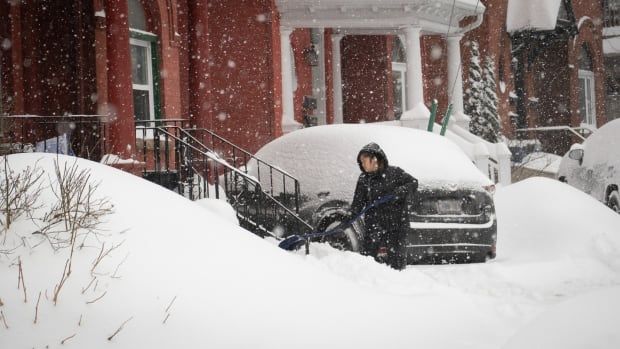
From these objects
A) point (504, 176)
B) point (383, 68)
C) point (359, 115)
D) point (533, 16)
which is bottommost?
point (504, 176)

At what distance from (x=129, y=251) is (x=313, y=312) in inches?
45.4

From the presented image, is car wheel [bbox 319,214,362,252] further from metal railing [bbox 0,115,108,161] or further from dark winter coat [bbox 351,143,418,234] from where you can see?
metal railing [bbox 0,115,108,161]

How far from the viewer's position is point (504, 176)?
53.7 feet

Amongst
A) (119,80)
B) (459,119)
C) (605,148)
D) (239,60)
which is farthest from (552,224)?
(459,119)

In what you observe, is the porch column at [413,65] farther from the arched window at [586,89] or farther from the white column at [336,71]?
the arched window at [586,89]

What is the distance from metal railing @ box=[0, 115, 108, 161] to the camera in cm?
910

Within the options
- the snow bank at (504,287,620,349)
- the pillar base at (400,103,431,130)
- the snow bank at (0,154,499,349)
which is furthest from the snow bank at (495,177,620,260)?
the pillar base at (400,103,431,130)

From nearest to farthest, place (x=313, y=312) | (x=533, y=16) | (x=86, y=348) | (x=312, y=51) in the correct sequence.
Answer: (x=86, y=348) → (x=313, y=312) → (x=312, y=51) → (x=533, y=16)

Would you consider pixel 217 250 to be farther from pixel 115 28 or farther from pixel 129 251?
pixel 115 28

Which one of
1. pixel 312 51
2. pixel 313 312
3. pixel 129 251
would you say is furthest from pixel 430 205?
pixel 312 51

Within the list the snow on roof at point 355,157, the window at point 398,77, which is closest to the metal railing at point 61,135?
the snow on roof at point 355,157

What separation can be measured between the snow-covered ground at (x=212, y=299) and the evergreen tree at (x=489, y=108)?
17533 millimetres

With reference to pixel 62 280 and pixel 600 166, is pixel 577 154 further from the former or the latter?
pixel 62 280

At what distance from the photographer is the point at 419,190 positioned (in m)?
7.57
